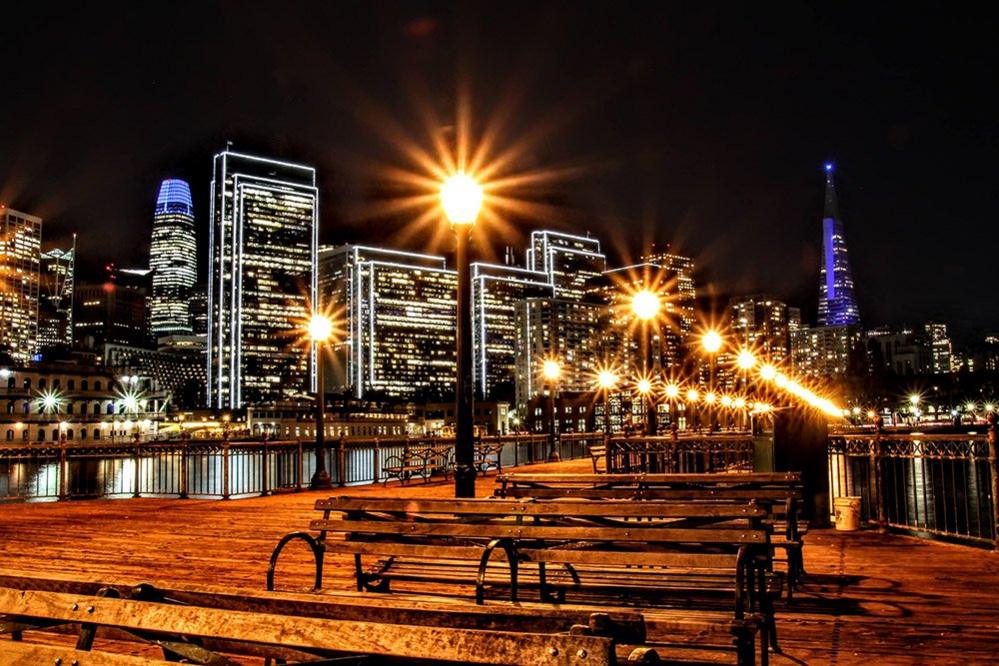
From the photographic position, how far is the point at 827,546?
33.4ft

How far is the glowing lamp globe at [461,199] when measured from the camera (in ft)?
34.7

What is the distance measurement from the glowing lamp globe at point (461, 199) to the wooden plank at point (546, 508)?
15.7ft

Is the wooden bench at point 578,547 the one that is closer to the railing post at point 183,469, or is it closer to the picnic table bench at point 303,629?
the picnic table bench at point 303,629

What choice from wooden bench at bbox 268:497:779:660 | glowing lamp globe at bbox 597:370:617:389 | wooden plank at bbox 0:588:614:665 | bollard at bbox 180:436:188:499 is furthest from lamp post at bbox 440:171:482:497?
glowing lamp globe at bbox 597:370:617:389

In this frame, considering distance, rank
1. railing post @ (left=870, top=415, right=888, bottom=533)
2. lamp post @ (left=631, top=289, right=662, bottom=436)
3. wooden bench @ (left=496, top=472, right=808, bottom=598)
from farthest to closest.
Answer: lamp post @ (left=631, top=289, right=662, bottom=436) < railing post @ (left=870, top=415, right=888, bottom=533) < wooden bench @ (left=496, top=472, right=808, bottom=598)

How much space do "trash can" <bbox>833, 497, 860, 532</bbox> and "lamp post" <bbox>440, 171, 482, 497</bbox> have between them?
217 inches

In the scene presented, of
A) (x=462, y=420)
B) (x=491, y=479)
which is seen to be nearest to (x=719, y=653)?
(x=462, y=420)

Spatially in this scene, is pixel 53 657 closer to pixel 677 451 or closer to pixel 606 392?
pixel 677 451

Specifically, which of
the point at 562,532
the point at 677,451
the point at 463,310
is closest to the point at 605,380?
the point at 677,451

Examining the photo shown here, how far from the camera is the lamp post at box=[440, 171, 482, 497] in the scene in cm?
1014

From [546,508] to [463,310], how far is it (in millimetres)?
4808

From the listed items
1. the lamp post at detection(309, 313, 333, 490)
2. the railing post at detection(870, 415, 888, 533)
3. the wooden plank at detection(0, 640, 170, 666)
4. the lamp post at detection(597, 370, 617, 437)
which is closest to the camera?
the wooden plank at detection(0, 640, 170, 666)

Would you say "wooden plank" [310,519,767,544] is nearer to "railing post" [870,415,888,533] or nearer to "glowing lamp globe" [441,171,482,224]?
"glowing lamp globe" [441,171,482,224]

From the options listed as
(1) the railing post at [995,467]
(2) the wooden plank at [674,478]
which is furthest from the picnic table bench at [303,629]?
(1) the railing post at [995,467]
